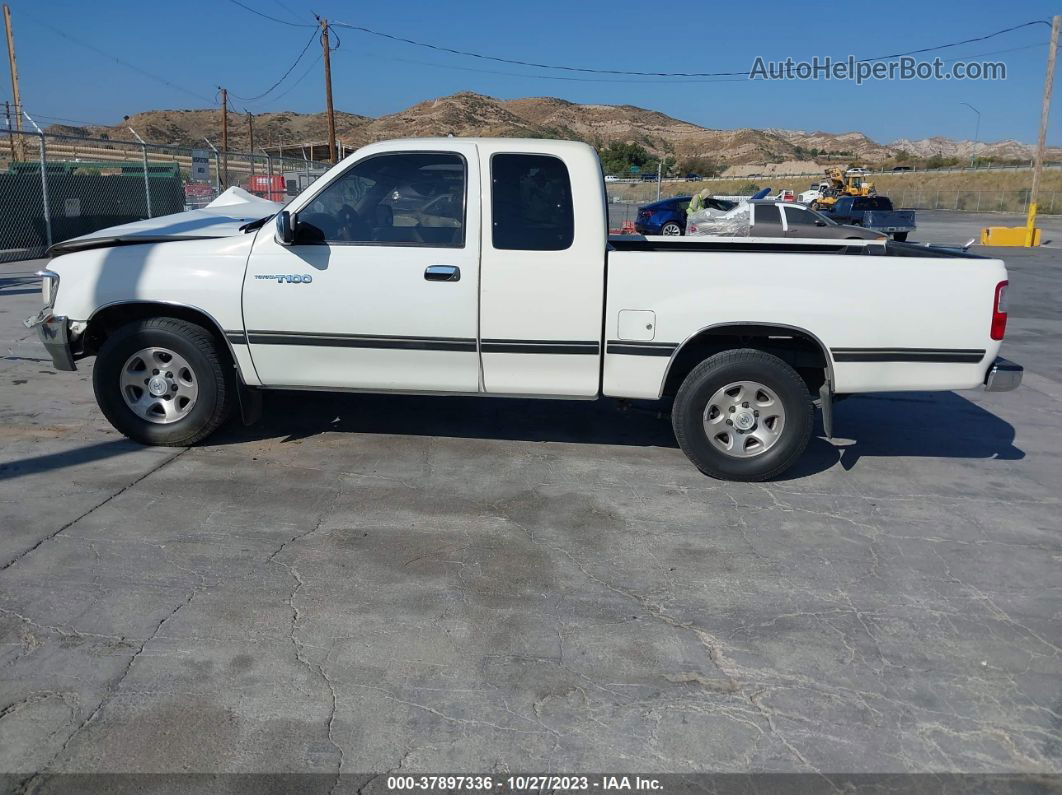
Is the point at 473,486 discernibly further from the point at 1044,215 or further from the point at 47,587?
the point at 1044,215

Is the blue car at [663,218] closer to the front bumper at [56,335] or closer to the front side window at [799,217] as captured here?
the front side window at [799,217]

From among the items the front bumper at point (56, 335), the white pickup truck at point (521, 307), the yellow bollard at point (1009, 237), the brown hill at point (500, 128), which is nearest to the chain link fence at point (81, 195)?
the front bumper at point (56, 335)

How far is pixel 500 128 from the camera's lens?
258ft

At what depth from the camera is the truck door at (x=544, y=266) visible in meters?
5.56

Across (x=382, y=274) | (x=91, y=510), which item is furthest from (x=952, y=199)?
(x=91, y=510)

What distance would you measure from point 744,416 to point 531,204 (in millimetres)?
1915

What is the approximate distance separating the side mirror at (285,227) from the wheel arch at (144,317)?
0.74 meters

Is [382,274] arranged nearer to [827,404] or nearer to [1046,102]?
[827,404]

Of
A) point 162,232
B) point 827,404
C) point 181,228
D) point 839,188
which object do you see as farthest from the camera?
point 839,188

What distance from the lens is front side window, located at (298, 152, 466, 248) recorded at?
568cm

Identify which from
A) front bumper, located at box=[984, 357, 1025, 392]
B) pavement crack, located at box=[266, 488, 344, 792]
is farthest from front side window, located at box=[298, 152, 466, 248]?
front bumper, located at box=[984, 357, 1025, 392]

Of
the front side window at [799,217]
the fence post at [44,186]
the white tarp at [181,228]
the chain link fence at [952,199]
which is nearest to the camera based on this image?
the white tarp at [181,228]

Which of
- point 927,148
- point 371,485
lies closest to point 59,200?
point 371,485

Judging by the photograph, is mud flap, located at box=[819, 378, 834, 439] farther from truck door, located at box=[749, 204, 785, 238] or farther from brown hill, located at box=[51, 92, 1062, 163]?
brown hill, located at box=[51, 92, 1062, 163]
